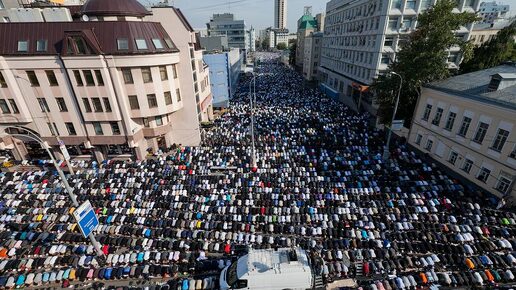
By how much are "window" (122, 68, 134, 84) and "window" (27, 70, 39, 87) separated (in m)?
11.7

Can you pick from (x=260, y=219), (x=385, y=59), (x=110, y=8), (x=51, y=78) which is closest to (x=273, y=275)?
(x=260, y=219)

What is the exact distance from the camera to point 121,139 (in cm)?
3466

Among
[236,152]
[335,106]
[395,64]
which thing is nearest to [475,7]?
[395,64]

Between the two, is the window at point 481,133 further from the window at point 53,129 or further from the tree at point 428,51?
the window at point 53,129

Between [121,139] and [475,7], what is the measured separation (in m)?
70.9

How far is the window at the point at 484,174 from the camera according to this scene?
26.9 m

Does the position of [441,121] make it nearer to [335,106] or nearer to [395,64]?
[395,64]

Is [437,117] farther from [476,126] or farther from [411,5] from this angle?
[411,5]

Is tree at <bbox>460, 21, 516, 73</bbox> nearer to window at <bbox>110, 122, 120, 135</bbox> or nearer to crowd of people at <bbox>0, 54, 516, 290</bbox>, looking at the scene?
crowd of people at <bbox>0, 54, 516, 290</bbox>

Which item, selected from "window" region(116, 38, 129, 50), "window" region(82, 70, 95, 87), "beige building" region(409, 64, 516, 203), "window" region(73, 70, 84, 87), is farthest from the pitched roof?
"beige building" region(409, 64, 516, 203)

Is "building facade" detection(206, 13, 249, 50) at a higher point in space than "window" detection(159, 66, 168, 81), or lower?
higher

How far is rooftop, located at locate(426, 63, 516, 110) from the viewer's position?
2506cm

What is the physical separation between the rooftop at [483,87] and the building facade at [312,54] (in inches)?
2526

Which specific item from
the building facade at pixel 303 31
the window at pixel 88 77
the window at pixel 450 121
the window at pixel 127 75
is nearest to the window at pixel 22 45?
the window at pixel 88 77
